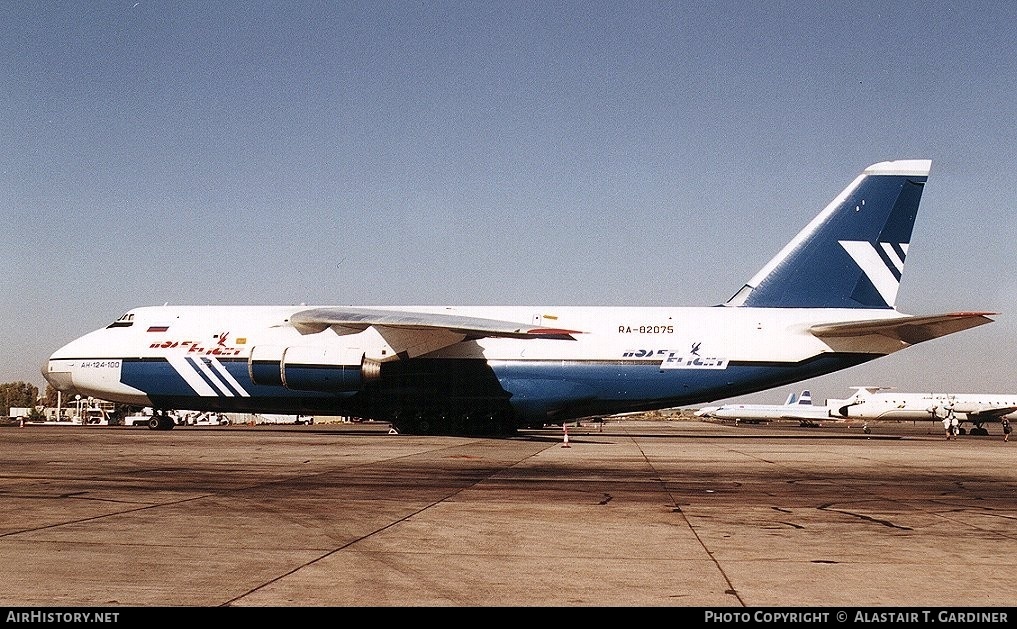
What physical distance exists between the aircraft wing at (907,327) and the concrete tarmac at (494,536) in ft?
35.4

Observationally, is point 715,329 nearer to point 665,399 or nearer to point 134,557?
point 665,399

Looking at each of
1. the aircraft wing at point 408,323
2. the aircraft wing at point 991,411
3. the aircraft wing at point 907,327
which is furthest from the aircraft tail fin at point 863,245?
the aircraft wing at point 991,411

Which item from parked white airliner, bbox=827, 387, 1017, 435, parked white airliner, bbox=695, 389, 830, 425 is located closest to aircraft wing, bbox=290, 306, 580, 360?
parked white airliner, bbox=827, 387, 1017, 435

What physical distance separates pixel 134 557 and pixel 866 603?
16.3 feet

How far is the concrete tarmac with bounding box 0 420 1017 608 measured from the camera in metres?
4.98

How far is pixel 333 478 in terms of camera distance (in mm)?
12203

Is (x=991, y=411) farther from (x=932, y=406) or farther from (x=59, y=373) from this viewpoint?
(x=59, y=373)

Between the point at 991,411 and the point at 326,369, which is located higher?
the point at 326,369

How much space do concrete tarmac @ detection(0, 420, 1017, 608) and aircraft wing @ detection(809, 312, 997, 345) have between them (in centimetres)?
1080

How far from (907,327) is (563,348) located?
35.8 feet

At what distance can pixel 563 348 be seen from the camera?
2753cm

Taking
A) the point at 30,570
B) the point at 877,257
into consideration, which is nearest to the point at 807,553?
the point at 30,570

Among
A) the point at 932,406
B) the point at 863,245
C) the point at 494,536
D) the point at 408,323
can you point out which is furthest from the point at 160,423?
the point at 932,406

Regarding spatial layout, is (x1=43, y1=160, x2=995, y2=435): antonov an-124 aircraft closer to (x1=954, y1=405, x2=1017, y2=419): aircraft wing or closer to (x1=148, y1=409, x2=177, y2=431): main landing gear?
(x1=148, y1=409, x2=177, y2=431): main landing gear
